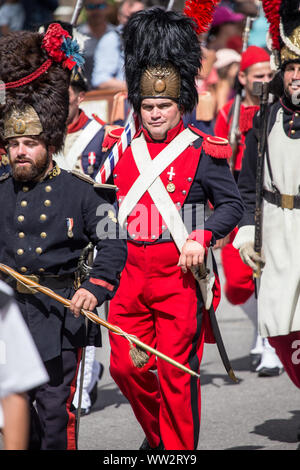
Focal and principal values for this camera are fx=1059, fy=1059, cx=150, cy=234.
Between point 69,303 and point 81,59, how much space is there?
139 centimetres

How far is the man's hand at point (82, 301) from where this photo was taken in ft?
15.1

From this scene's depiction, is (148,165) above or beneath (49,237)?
above

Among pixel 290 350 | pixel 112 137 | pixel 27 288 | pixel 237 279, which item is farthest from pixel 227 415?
pixel 27 288

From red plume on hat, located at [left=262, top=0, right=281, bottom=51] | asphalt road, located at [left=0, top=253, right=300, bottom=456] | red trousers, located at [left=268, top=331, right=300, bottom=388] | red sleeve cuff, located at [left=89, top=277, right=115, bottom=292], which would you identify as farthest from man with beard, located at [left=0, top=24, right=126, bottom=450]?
red plume on hat, located at [left=262, top=0, right=281, bottom=51]

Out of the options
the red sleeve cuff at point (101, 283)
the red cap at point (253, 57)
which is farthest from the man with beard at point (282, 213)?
the red cap at point (253, 57)

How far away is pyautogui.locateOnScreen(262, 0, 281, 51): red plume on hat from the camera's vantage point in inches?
229

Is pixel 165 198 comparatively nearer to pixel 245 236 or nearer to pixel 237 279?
pixel 245 236

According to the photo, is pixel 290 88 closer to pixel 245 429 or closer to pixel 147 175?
pixel 147 175

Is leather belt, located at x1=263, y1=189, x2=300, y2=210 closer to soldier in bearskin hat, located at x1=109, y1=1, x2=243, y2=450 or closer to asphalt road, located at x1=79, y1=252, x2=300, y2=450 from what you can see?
soldier in bearskin hat, located at x1=109, y1=1, x2=243, y2=450

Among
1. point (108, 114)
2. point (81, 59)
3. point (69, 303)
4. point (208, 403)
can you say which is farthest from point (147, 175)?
point (108, 114)

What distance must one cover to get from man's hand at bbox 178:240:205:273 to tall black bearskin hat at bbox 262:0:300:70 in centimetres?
121

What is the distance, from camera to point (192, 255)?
5.20m

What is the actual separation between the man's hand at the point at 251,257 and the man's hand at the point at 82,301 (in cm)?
138

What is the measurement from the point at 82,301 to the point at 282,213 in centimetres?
154
